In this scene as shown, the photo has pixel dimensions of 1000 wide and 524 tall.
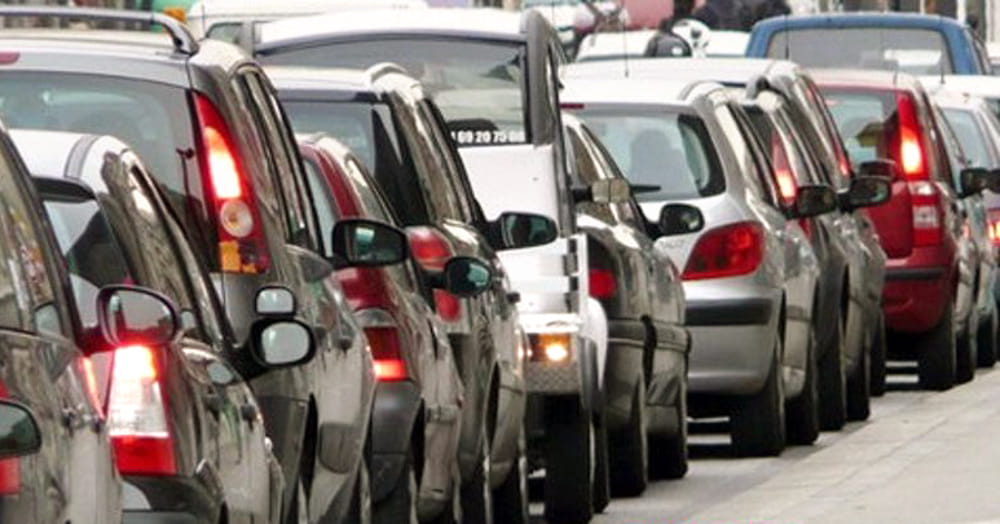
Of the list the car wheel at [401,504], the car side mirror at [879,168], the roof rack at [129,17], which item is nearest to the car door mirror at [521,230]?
the car wheel at [401,504]

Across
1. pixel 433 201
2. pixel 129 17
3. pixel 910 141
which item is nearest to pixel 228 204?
pixel 129 17

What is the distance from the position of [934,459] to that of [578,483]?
3.07 m

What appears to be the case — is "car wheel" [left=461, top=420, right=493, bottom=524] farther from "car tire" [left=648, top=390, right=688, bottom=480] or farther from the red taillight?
"car tire" [left=648, top=390, right=688, bottom=480]

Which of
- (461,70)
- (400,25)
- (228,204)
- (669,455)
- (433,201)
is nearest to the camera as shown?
(228,204)

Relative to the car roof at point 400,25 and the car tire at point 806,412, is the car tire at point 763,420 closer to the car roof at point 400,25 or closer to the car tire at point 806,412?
the car tire at point 806,412

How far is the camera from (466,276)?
12.3 meters

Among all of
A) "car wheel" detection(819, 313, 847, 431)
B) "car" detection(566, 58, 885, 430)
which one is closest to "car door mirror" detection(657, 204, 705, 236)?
"car" detection(566, 58, 885, 430)

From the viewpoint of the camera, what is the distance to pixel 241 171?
986 centimetres

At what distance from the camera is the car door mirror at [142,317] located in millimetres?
7527

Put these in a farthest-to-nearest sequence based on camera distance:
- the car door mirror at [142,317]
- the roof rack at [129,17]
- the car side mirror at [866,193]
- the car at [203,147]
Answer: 1. the car side mirror at [866,193]
2. the roof rack at [129,17]
3. the car at [203,147]
4. the car door mirror at [142,317]

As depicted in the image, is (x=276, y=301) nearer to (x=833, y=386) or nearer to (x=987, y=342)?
(x=833, y=386)

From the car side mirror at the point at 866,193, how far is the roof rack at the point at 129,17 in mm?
10589

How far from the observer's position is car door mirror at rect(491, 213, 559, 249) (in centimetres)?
1418

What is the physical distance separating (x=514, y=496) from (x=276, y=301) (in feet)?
14.6
